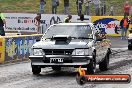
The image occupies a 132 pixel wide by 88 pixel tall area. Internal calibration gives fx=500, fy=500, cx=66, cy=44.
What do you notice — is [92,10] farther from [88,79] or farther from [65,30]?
[88,79]

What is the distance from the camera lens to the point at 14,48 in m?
19.9

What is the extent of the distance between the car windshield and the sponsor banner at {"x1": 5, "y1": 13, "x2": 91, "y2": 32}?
20180mm

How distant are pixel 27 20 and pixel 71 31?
21677mm

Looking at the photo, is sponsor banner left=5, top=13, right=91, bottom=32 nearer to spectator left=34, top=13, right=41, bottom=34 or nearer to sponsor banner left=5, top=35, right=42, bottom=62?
spectator left=34, top=13, right=41, bottom=34

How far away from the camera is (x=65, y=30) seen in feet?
49.8

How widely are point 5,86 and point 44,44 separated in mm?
2647

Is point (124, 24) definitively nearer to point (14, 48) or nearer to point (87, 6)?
point (87, 6)

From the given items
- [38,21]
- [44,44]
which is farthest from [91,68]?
[38,21]

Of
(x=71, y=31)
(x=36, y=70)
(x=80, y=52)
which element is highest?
(x=71, y=31)

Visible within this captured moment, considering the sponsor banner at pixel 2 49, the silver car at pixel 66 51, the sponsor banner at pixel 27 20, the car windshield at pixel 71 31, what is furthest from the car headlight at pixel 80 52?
the sponsor banner at pixel 27 20

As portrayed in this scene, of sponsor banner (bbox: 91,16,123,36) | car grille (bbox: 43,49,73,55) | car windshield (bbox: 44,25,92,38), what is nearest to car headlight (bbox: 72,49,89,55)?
car grille (bbox: 43,49,73,55)

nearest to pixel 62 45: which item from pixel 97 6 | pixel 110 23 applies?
pixel 97 6

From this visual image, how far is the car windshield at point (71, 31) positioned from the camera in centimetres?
1487

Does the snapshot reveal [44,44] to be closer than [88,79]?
No
